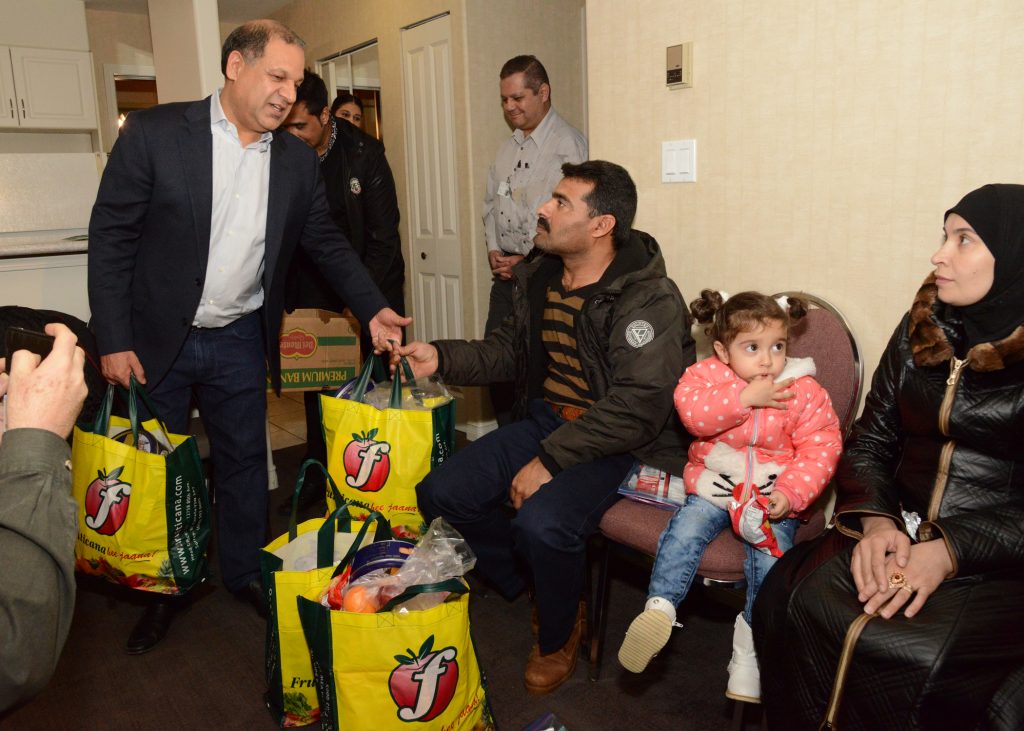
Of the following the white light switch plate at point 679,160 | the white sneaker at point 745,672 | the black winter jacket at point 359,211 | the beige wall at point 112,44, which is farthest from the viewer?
the beige wall at point 112,44

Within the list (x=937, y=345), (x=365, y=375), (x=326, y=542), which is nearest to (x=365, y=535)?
(x=326, y=542)

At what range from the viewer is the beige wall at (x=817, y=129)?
1.92 m

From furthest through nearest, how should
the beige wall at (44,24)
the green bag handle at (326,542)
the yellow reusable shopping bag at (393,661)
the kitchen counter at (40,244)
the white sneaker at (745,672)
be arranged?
1. the beige wall at (44,24)
2. the kitchen counter at (40,244)
3. the green bag handle at (326,542)
4. the white sneaker at (745,672)
5. the yellow reusable shopping bag at (393,661)

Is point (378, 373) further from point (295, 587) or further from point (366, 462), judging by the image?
point (295, 587)

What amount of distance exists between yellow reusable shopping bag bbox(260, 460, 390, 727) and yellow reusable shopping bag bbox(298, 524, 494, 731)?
0.11 metres

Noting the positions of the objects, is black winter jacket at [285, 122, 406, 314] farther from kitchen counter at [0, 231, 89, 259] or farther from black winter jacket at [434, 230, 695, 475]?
black winter jacket at [434, 230, 695, 475]

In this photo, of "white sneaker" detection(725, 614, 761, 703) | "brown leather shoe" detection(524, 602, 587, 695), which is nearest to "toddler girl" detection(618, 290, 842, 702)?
"white sneaker" detection(725, 614, 761, 703)

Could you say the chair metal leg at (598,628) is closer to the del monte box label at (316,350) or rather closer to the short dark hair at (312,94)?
the del monte box label at (316,350)

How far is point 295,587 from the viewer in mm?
1801

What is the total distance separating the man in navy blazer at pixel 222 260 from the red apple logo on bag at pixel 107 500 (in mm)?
279

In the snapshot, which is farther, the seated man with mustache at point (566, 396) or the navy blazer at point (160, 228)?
the navy blazer at point (160, 228)

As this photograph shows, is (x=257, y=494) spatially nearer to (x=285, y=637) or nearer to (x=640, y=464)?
(x=285, y=637)

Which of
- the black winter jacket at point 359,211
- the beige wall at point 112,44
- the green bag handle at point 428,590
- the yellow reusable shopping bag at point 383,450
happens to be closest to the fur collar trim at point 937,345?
the green bag handle at point 428,590

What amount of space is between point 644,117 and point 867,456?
135 centimetres
